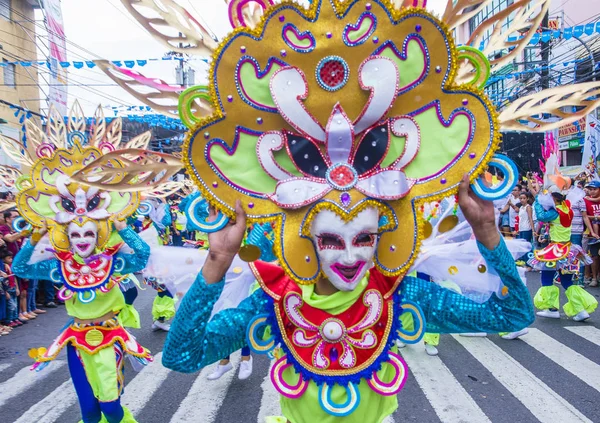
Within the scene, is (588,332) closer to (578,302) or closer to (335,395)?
(578,302)

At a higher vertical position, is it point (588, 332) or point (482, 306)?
point (482, 306)

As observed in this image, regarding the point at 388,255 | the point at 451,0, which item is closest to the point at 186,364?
the point at 388,255

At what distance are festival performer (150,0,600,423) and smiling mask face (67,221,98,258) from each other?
2.28 m

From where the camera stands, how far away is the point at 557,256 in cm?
702

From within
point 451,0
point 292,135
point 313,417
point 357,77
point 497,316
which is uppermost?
point 451,0

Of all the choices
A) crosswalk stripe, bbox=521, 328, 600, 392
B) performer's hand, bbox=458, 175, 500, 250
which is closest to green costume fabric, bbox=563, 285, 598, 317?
crosswalk stripe, bbox=521, 328, 600, 392

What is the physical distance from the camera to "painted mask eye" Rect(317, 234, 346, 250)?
183 centimetres

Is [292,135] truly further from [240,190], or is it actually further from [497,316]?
[497,316]

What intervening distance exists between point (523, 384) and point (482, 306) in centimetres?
342

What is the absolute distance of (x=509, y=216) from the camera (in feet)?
43.5

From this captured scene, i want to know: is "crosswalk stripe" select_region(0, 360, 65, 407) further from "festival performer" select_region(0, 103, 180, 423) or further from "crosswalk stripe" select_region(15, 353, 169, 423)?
"festival performer" select_region(0, 103, 180, 423)

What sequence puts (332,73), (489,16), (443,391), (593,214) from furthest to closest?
(593,214) → (489,16) → (443,391) → (332,73)

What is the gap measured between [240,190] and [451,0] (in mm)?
984

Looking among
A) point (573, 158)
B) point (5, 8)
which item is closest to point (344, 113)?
point (5, 8)
